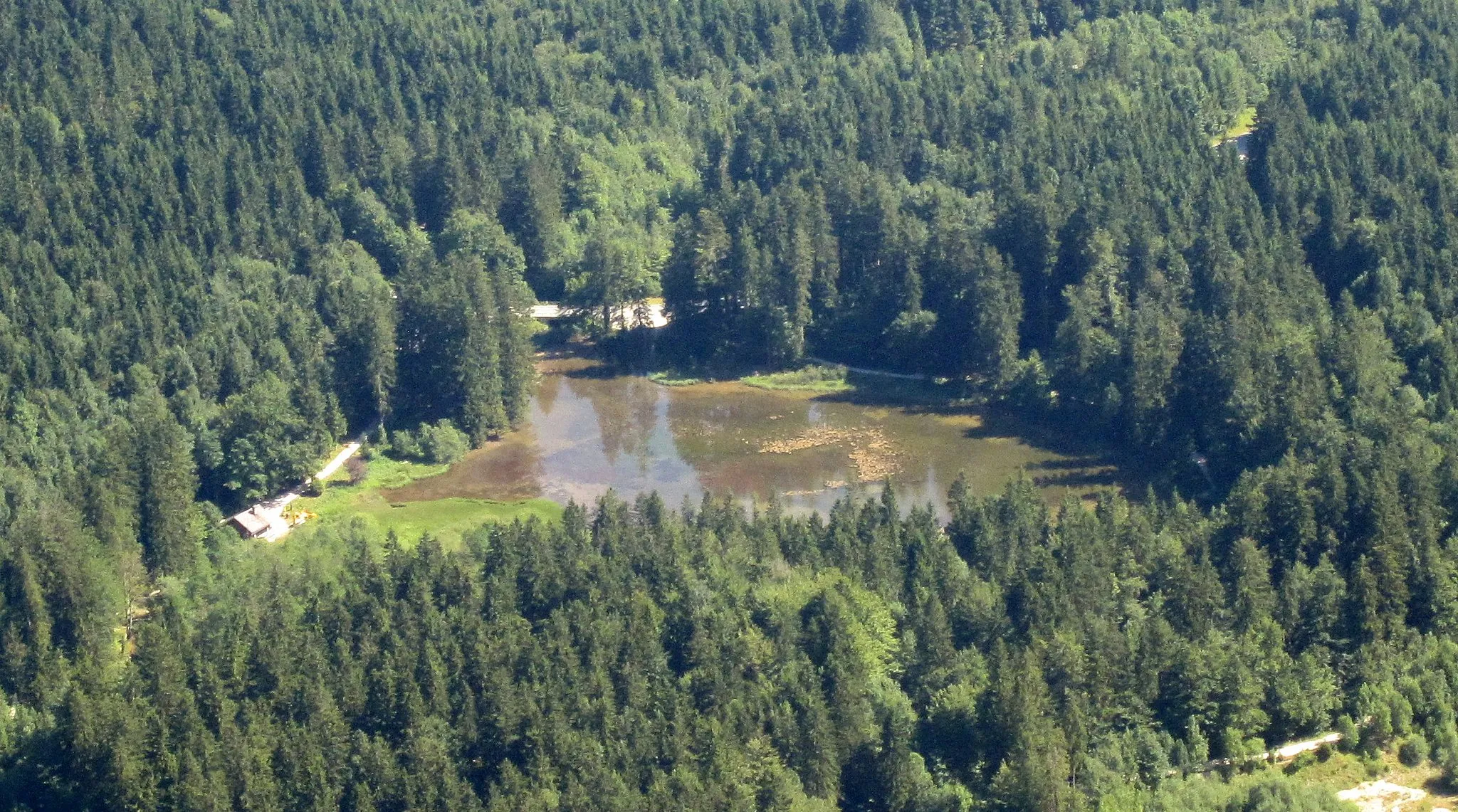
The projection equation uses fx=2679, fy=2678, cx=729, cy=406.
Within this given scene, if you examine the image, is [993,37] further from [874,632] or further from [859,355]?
[874,632]

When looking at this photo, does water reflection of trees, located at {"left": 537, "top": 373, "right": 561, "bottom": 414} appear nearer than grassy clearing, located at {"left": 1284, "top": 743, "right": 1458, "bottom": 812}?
No

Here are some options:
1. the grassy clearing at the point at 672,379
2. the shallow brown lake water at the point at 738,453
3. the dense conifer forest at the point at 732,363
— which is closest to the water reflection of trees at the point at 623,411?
the shallow brown lake water at the point at 738,453

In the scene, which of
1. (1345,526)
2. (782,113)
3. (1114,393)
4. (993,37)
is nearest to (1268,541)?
(1345,526)

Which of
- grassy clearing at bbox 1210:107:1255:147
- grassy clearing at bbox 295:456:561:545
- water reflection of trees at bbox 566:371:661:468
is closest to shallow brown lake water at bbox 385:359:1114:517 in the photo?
water reflection of trees at bbox 566:371:661:468

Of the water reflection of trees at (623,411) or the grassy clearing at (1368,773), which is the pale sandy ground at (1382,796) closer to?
the grassy clearing at (1368,773)

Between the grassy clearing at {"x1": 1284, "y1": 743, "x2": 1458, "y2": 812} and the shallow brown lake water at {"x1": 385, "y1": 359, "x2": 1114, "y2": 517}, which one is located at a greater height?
the shallow brown lake water at {"x1": 385, "y1": 359, "x2": 1114, "y2": 517}

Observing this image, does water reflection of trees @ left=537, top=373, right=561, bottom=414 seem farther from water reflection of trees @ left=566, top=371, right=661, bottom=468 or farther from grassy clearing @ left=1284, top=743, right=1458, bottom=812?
grassy clearing @ left=1284, top=743, right=1458, bottom=812

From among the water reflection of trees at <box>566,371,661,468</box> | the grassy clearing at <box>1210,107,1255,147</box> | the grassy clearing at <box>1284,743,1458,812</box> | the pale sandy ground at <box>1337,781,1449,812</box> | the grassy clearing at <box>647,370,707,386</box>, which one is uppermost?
the grassy clearing at <box>1210,107,1255,147</box>
